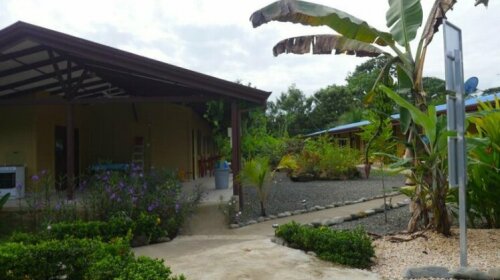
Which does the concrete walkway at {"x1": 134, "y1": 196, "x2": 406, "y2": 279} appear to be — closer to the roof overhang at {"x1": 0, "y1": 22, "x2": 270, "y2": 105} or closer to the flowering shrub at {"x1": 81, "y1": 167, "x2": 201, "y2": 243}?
the flowering shrub at {"x1": 81, "y1": 167, "x2": 201, "y2": 243}

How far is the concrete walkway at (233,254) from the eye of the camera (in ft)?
15.4

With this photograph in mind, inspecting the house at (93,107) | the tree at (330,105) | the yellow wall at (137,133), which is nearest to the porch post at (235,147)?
the house at (93,107)

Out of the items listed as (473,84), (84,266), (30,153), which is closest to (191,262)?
(84,266)

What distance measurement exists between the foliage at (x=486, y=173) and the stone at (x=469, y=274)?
5.99ft

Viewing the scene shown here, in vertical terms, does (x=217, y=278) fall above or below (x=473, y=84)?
below

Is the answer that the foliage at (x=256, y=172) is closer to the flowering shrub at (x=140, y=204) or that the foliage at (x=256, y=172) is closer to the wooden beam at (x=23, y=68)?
the flowering shrub at (x=140, y=204)

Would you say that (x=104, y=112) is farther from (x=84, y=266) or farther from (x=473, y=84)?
(x=473, y=84)

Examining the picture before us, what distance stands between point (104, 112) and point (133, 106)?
3.65 feet

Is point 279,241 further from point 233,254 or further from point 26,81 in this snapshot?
point 26,81

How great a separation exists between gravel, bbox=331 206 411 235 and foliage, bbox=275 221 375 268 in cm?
144

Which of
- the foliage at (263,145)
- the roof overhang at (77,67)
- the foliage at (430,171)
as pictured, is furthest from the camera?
the foliage at (263,145)

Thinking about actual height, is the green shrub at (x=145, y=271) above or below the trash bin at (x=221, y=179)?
below

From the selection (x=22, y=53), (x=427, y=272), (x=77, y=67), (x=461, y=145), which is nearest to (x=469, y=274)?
(x=427, y=272)

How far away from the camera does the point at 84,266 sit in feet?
14.6
